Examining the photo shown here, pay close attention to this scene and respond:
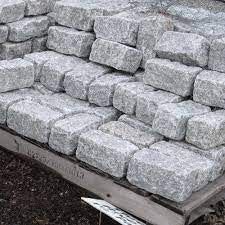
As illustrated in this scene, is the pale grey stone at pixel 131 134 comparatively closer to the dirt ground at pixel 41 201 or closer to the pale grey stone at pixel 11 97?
the dirt ground at pixel 41 201

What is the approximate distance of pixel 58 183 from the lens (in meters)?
5.45

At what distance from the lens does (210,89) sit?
5.21 meters

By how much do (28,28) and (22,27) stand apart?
109mm

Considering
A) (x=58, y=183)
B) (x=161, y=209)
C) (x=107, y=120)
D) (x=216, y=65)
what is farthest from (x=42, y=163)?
(x=216, y=65)

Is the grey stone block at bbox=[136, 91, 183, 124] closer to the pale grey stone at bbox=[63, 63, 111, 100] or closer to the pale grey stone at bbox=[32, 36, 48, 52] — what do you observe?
the pale grey stone at bbox=[63, 63, 111, 100]

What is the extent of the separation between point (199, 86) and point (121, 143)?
941 millimetres

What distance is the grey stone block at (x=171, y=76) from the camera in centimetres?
536

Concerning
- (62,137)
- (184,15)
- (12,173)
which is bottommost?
(12,173)

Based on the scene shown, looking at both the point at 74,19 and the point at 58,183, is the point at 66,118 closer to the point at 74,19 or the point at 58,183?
the point at 58,183

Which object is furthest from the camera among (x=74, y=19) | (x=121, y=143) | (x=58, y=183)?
(x=74, y=19)

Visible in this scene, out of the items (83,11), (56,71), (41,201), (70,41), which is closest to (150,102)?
(56,71)

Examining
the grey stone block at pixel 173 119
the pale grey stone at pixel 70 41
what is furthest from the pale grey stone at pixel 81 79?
the grey stone block at pixel 173 119

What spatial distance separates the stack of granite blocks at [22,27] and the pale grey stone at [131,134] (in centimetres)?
181

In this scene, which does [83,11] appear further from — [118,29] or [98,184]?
[98,184]
